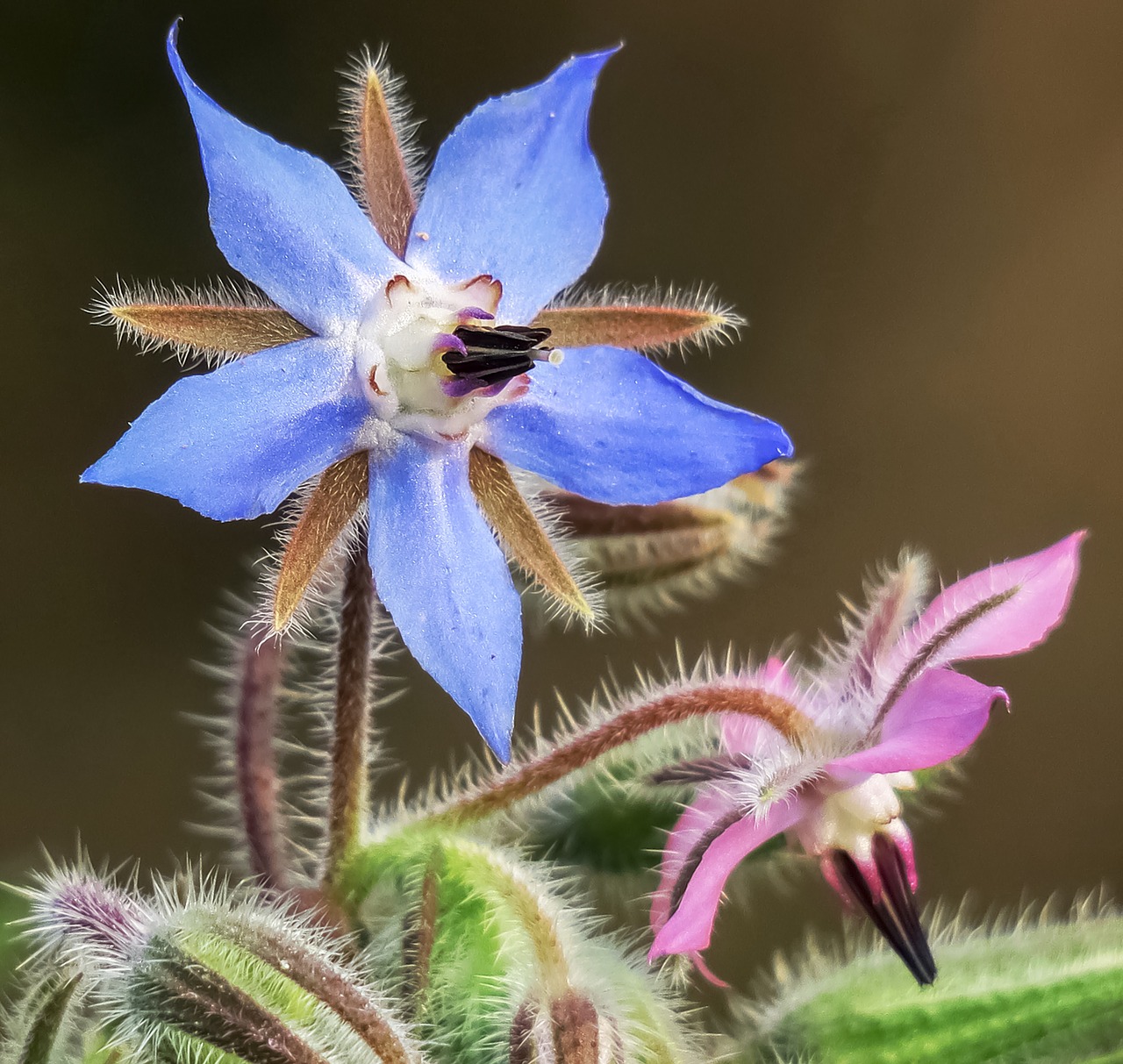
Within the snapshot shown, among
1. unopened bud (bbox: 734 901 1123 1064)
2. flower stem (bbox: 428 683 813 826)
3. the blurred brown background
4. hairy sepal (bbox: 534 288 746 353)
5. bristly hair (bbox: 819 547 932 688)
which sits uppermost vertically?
the blurred brown background

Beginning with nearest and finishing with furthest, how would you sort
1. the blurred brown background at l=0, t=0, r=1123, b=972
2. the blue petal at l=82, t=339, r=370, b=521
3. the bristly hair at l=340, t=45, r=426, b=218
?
the blue petal at l=82, t=339, r=370, b=521, the bristly hair at l=340, t=45, r=426, b=218, the blurred brown background at l=0, t=0, r=1123, b=972

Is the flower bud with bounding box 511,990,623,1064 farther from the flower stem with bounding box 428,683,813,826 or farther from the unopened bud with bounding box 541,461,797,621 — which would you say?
the unopened bud with bounding box 541,461,797,621

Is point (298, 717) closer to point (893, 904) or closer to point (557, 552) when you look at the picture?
point (557, 552)

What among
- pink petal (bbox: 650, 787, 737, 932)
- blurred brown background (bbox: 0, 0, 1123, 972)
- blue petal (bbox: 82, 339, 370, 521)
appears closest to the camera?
blue petal (bbox: 82, 339, 370, 521)

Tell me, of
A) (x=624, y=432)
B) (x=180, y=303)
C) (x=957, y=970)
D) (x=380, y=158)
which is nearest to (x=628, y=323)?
(x=624, y=432)

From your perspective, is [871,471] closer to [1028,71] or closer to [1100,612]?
[1100,612]

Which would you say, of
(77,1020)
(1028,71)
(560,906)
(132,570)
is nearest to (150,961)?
(77,1020)

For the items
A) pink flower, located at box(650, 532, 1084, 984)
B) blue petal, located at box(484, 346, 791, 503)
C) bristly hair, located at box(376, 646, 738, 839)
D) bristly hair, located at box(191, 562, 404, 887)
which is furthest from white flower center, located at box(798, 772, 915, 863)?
bristly hair, located at box(191, 562, 404, 887)

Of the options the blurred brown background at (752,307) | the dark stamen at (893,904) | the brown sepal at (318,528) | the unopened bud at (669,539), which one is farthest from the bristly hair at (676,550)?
the blurred brown background at (752,307)
